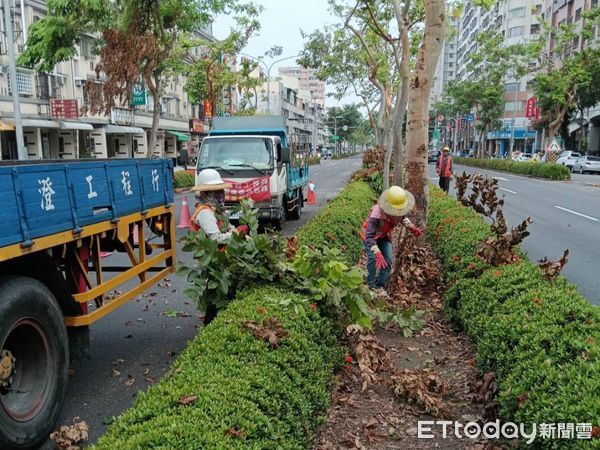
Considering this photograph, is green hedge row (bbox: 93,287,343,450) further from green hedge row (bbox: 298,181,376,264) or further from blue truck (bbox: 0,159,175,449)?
green hedge row (bbox: 298,181,376,264)

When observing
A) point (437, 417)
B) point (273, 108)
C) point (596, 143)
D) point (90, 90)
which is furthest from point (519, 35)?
point (437, 417)

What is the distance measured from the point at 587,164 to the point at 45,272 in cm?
4253

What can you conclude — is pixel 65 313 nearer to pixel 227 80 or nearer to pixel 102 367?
pixel 102 367

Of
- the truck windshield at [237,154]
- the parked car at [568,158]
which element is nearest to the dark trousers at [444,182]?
the truck windshield at [237,154]

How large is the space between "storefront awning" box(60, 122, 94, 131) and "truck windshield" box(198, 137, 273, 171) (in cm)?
1993

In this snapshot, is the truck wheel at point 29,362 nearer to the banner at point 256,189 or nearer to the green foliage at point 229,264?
the green foliage at point 229,264

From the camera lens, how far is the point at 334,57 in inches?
1044

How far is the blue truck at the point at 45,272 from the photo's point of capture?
10.6ft

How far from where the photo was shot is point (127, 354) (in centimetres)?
533

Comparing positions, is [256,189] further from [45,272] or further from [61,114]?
[61,114]

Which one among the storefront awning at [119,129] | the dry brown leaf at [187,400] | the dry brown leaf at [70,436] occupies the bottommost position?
the dry brown leaf at [70,436]

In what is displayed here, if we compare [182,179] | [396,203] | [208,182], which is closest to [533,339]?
[396,203]

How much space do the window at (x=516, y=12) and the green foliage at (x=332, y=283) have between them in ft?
265

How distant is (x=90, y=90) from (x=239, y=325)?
1777 cm
